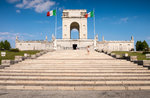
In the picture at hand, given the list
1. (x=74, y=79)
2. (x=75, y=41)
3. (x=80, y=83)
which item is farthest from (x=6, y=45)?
(x=80, y=83)

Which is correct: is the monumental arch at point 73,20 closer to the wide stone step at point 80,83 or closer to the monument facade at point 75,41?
the monument facade at point 75,41

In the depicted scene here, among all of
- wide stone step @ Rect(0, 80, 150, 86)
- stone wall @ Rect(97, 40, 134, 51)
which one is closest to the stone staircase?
wide stone step @ Rect(0, 80, 150, 86)

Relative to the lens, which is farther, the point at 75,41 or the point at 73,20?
the point at 73,20

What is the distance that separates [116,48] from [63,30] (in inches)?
950

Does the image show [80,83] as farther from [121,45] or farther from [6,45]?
[6,45]

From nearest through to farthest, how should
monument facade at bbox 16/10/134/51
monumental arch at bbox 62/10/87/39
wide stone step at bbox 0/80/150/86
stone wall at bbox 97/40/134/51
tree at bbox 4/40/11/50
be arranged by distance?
wide stone step at bbox 0/80/150/86 < monument facade at bbox 16/10/134/51 < monumental arch at bbox 62/10/87/39 < stone wall at bbox 97/40/134/51 < tree at bbox 4/40/11/50

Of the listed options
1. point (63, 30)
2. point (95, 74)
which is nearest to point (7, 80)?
point (95, 74)

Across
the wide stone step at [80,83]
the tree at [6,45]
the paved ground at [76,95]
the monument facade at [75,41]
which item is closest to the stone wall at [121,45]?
the monument facade at [75,41]

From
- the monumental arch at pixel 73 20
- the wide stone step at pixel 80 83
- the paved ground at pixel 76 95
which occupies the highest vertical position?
the monumental arch at pixel 73 20

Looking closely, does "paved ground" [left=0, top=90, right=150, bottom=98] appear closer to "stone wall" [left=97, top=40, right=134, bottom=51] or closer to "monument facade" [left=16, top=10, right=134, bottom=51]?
"monument facade" [left=16, top=10, right=134, bottom=51]

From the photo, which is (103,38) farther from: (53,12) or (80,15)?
(53,12)

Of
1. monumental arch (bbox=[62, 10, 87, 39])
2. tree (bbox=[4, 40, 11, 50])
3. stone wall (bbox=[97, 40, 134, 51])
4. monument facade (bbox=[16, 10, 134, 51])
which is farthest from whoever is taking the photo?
tree (bbox=[4, 40, 11, 50])

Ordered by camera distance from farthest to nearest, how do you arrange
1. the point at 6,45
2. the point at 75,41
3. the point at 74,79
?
the point at 6,45
the point at 75,41
the point at 74,79

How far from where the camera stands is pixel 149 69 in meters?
9.76
